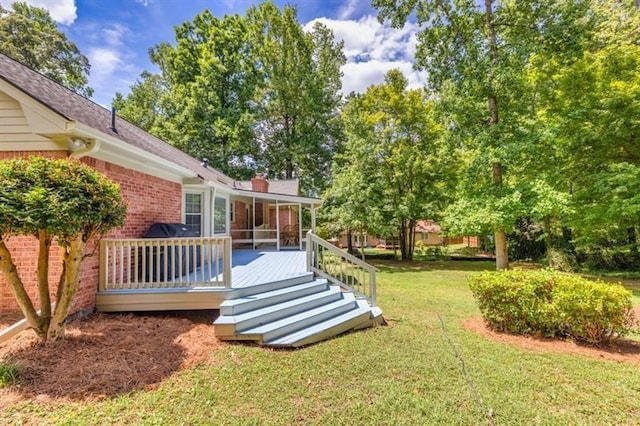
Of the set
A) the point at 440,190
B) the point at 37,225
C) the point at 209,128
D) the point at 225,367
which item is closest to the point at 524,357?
the point at 225,367

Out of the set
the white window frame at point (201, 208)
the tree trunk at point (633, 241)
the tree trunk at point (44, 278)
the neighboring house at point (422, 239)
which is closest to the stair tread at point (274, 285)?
the tree trunk at point (44, 278)

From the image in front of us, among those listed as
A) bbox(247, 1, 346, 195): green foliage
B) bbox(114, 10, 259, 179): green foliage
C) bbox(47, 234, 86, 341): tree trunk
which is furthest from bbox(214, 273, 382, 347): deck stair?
bbox(114, 10, 259, 179): green foliage

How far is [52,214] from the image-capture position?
3463mm

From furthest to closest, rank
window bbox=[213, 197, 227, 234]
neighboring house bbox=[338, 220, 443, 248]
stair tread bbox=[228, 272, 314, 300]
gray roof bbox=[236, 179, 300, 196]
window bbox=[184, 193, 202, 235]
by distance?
neighboring house bbox=[338, 220, 443, 248], gray roof bbox=[236, 179, 300, 196], window bbox=[213, 197, 227, 234], window bbox=[184, 193, 202, 235], stair tread bbox=[228, 272, 314, 300]

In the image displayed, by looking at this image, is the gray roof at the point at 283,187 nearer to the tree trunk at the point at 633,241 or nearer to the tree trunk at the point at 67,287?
the tree trunk at the point at 67,287

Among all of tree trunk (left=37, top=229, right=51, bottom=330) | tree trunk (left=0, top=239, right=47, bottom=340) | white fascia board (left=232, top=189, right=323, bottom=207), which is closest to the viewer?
tree trunk (left=0, top=239, right=47, bottom=340)

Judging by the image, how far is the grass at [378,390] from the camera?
2984mm

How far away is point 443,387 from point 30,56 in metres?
28.8

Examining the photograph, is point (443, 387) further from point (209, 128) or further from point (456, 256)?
point (209, 128)

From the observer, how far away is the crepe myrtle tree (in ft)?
11.3

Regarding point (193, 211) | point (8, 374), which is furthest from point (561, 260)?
point (8, 374)

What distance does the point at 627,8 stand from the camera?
13219 millimetres

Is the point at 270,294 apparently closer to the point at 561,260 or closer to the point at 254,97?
the point at 561,260

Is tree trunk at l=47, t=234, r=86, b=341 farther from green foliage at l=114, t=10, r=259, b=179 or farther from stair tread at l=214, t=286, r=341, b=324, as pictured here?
green foliage at l=114, t=10, r=259, b=179
